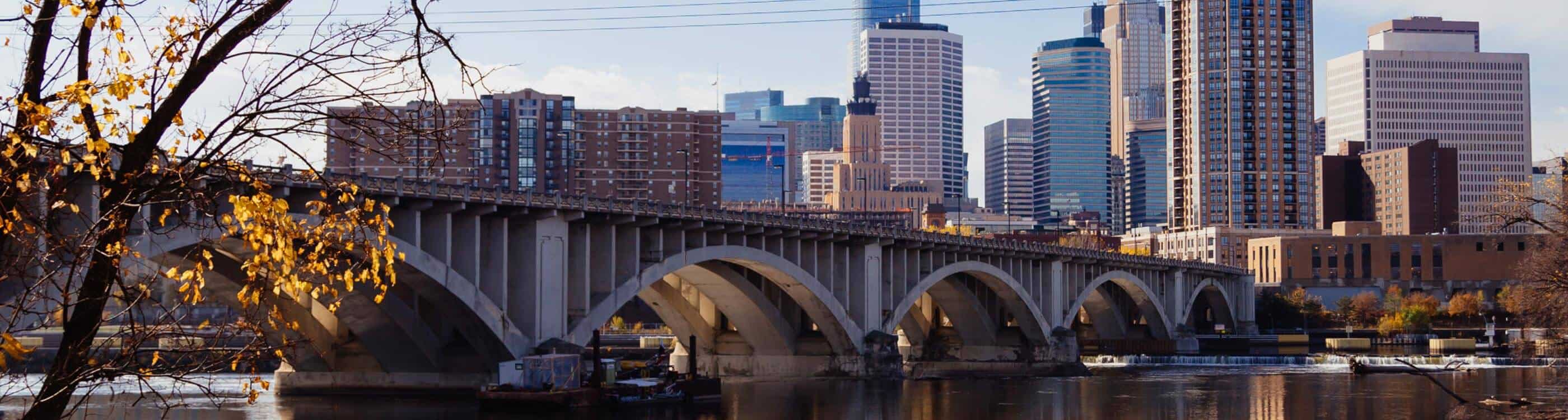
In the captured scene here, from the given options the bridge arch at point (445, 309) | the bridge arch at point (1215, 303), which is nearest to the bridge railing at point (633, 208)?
the bridge arch at point (445, 309)

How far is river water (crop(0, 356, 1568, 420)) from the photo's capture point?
70.7m

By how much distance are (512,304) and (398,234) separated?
8.80 m

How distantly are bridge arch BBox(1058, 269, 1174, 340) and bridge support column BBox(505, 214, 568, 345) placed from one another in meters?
82.2

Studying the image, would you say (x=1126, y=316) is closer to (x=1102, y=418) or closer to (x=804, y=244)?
(x=804, y=244)

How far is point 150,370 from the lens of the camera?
1597cm

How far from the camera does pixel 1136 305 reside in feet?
538

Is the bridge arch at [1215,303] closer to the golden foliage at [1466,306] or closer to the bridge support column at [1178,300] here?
the bridge support column at [1178,300]

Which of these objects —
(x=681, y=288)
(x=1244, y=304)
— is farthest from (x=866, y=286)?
(x=1244, y=304)

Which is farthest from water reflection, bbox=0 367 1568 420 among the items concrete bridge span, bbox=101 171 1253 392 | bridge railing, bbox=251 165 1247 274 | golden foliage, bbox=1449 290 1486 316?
golden foliage, bbox=1449 290 1486 316

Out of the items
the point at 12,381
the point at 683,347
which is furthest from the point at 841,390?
the point at 12,381

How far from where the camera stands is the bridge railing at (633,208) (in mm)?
62094

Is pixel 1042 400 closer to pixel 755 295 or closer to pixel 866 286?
pixel 866 286

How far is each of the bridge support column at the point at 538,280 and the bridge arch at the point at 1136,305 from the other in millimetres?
82190

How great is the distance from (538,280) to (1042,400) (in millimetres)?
29692
